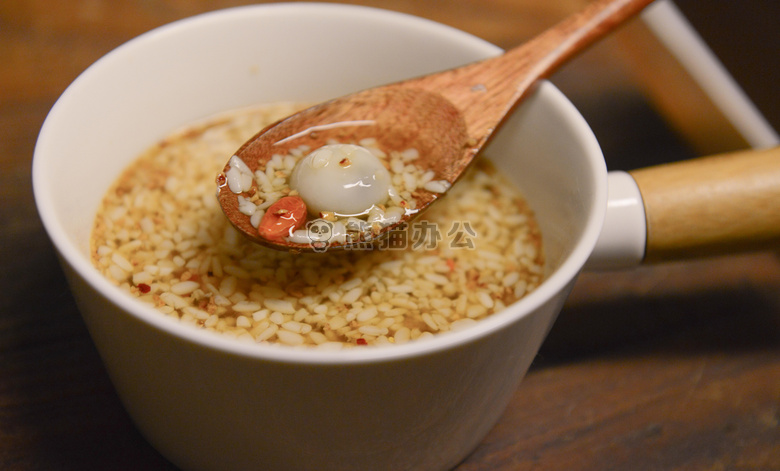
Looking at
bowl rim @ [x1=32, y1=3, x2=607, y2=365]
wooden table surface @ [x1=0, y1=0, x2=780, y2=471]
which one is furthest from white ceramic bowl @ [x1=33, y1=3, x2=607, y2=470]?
wooden table surface @ [x1=0, y1=0, x2=780, y2=471]

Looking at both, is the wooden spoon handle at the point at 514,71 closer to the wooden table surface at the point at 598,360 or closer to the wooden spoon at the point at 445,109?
the wooden spoon at the point at 445,109

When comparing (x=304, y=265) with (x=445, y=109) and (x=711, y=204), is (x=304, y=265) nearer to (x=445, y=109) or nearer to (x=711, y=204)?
(x=445, y=109)

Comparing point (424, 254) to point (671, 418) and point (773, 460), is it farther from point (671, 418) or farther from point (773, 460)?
point (773, 460)

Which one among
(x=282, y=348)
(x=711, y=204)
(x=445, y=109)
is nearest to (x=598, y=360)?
(x=711, y=204)

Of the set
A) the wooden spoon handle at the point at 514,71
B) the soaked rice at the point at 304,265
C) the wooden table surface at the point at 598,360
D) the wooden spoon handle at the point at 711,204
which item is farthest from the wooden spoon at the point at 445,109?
the wooden table surface at the point at 598,360

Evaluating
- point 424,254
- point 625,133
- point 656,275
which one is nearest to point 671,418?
point 656,275

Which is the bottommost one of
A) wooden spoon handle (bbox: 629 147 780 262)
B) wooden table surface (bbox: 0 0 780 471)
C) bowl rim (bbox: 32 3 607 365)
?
wooden table surface (bbox: 0 0 780 471)

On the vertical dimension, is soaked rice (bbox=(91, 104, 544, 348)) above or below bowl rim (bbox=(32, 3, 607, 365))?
below

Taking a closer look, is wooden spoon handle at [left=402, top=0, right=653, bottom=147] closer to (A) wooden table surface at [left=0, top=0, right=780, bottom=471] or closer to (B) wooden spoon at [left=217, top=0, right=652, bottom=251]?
(B) wooden spoon at [left=217, top=0, right=652, bottom=251]
